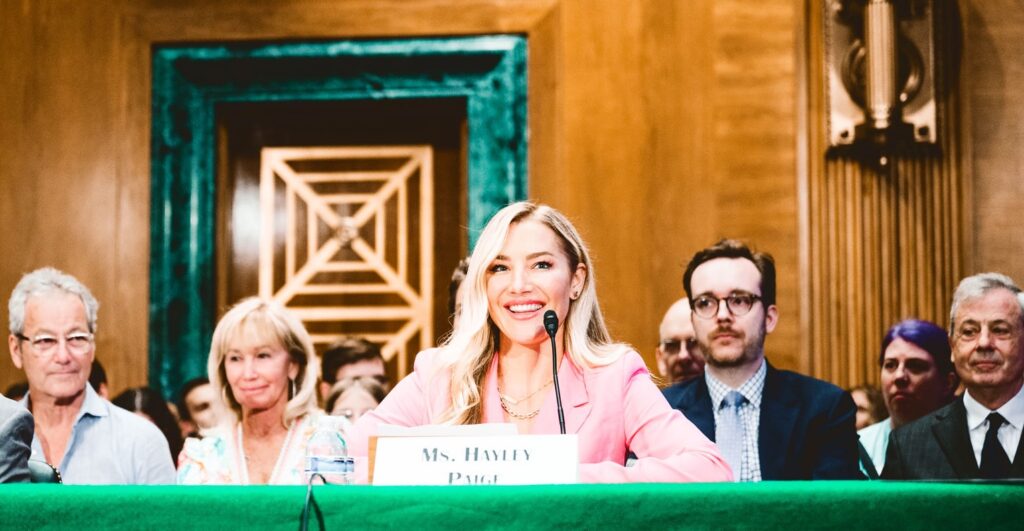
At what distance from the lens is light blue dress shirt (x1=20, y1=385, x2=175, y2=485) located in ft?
11.6

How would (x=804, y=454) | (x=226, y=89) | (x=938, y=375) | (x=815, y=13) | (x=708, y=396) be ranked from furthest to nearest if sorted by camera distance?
(x=226, y=89) → (x=815, y=13) → (x=938, y=375) → (x=708, y=396) → (x=804, y=454)

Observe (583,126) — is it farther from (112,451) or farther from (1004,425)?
(112,451)

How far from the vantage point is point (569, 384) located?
2.75 metres

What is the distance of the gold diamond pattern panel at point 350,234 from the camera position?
18.6 ft

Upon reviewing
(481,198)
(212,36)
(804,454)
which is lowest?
(804,454)

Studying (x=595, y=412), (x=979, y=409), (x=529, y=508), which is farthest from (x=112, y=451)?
(x=979, y=409)

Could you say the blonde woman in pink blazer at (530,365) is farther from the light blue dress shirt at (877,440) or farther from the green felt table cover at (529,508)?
the light blue dress shirt at (877,440)

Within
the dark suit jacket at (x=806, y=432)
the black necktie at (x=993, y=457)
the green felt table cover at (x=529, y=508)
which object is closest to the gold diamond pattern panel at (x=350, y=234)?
the dark suit jacket at (x=806, y=432)

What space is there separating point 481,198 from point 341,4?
3.34ft

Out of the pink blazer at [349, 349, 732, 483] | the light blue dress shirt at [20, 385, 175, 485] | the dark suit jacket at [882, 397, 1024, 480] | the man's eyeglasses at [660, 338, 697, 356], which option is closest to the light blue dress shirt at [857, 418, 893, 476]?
the dark suit jacket at [882, 397, 1024, 480]

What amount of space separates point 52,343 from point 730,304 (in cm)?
196

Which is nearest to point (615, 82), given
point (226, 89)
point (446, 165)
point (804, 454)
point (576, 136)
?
point (576, 136)

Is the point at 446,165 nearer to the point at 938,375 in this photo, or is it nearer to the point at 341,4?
the point at 341,4

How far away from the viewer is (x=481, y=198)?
17.4 feet
